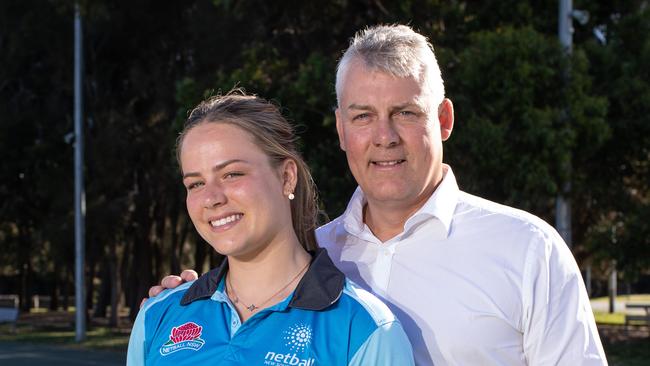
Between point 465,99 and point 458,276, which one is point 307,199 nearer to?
point 458,276

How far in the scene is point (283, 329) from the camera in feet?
9.53

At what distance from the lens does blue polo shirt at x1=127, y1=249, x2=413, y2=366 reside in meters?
2.81

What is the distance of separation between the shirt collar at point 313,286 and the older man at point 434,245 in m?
0.27

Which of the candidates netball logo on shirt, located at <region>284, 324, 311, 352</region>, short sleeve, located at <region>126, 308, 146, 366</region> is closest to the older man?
short sleeve, located at <region>126, 308, 146, 366</region>

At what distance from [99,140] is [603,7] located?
47.8 ft

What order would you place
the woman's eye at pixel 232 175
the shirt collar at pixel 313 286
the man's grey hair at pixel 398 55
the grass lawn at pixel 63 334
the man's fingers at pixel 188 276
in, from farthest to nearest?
the grass lawn at pixel 63 334, the man's fingers at pixel 188 276, the man's grey hair at pixel 398 55, the woman's eye at pixel 232 175, the shirt collar at pixel 313 286

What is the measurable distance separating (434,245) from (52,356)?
18.4 metres

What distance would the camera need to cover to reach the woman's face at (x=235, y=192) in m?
3.00

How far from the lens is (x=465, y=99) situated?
1542 centimetres

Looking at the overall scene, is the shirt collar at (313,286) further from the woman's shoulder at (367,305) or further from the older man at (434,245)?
the older man at (434,245)

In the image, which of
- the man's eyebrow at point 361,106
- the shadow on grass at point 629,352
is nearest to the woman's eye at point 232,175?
the man's eyebrow at point 361,106

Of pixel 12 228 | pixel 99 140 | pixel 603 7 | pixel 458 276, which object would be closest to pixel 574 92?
pixel 603 7

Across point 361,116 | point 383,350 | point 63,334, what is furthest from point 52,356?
point 383,350

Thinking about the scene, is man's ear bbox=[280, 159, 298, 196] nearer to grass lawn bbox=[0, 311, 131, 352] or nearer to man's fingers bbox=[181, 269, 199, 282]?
man's fingers bbox=[181, 269, 199, 282]
